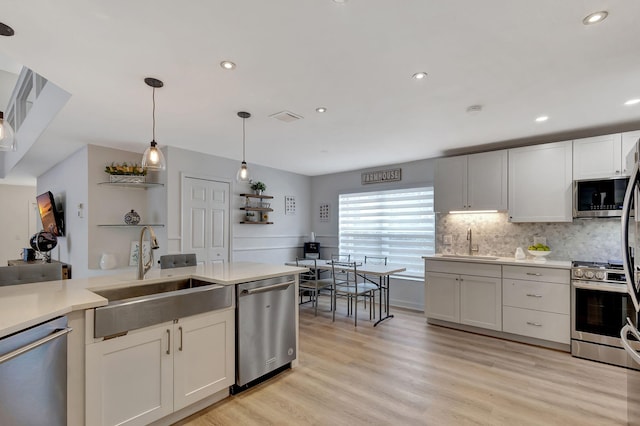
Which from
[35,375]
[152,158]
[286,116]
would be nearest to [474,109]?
[286,116]

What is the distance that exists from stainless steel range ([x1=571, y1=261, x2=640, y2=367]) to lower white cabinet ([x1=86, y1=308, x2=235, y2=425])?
3489 millimetres

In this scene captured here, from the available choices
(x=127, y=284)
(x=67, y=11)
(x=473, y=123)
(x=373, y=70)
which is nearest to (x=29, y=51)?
(x=67, y=11)

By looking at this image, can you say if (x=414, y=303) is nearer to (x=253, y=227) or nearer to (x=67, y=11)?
(x=253, y=227)

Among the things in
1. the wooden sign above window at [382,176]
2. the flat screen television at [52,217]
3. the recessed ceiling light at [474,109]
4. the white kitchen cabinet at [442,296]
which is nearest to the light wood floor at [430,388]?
the white kitchen cabinet at [442,296]

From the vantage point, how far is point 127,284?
7.58 ft

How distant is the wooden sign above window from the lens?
552 centimetres

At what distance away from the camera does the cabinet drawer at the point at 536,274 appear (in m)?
3.41

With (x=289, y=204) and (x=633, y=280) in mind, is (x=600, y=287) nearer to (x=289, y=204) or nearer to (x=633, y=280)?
(x=633, y=280)

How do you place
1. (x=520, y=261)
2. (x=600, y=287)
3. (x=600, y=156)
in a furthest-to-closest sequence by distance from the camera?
(x=520, y=261) → (x=600, y=156) → (x=600, y=287)

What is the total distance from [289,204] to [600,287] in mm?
4779

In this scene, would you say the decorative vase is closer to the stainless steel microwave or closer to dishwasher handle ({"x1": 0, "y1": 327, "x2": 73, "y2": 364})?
dishwasher handle ({"x1": 0, "y1": 327, "x2": 73, "y2": 364})

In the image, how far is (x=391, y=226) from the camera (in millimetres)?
5676

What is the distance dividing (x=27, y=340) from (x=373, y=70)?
8.17 feet

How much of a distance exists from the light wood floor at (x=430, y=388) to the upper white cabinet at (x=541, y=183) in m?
1.56
